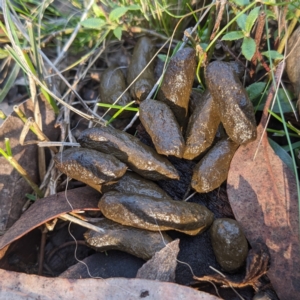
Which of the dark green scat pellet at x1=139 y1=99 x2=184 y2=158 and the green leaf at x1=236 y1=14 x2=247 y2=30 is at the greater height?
the green leaf at x1=236 y1=14 x2=247 y2=30

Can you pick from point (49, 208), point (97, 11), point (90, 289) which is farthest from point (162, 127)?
point (97, 11)

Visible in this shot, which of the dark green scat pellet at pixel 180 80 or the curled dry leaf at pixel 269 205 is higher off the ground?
the dark green scat pellet at pixel 180 80

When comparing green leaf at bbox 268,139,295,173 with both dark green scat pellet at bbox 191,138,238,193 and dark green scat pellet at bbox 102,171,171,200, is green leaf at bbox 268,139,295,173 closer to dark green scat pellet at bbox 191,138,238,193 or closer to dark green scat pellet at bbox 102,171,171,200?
dark green scat pellet at bbox 191,138,238,193

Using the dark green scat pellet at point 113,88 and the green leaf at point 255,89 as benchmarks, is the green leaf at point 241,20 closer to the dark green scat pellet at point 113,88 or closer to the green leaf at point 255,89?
the green leaf at point 255,89

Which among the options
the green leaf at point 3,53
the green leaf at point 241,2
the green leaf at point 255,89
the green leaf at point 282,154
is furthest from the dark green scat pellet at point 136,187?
the green leaf at point 3,53

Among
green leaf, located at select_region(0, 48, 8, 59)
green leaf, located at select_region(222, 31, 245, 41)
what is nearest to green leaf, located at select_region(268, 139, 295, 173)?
green leaf, located at select_region(222, 31, 245, 41)

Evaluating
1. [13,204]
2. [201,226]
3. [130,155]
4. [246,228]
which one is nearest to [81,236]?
[13,204]

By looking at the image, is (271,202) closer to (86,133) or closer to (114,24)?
(86,133)
